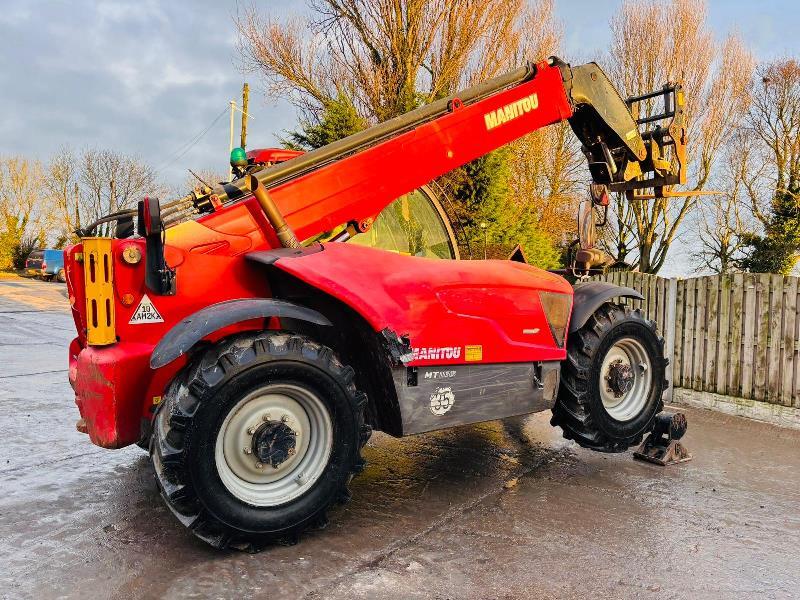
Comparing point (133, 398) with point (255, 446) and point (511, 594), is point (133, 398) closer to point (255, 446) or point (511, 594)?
point (255, 446)

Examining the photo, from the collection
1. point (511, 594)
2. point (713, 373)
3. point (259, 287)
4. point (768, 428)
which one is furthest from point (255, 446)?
point (713, 373)

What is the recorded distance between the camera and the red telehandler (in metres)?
3.20

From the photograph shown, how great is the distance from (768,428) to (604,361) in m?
2.74

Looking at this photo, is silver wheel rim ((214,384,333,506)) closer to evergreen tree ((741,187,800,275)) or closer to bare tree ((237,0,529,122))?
bare tree ((237,0,529,122))

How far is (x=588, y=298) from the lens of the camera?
4.83 metres

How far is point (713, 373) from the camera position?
7312mm

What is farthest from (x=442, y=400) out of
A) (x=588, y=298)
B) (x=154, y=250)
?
(x=154, y=250)

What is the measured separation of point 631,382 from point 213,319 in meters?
3.26

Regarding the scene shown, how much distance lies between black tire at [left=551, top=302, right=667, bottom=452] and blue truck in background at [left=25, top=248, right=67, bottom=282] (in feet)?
118

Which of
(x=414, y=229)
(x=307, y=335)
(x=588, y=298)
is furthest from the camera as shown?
(x=414, y=229)

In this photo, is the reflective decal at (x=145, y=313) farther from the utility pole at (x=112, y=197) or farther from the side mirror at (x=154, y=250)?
the utility pole at (x=112, y=197)

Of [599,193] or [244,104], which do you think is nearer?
[599,193]

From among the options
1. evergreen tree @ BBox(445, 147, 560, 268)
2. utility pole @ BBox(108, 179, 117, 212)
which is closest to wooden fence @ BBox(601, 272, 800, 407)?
evergreen tree @ BBox(445, 147, 560, 268)

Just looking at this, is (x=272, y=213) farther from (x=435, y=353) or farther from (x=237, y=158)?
(x=435, y=353)
